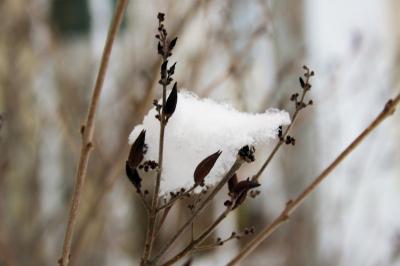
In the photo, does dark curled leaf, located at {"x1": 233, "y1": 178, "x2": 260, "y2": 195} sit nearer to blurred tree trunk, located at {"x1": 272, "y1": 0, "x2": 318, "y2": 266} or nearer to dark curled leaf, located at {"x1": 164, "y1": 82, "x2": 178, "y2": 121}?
dark curled leaf, located at {"x1": 164, "y1": 82, "x2": 178, "y2": 121}

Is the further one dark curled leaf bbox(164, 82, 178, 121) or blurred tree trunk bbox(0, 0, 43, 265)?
blurred tree trunk bbox(0, 0, 43, 265)

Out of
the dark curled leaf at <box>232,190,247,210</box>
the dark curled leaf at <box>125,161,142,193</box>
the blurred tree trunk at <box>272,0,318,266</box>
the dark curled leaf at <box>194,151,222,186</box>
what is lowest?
the dark curled leaf at <box>232,190,247,210</box>

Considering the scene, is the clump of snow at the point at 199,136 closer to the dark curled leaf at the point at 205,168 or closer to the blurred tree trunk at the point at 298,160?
the dark curled leaf at the point at 205,168

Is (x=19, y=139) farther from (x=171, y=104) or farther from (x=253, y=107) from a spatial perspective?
(x=171, y=104)

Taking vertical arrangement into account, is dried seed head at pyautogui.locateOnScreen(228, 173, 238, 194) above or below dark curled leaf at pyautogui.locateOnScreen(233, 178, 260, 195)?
above

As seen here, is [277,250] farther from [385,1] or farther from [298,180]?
[385,1]

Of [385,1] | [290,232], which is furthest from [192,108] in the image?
[385,1]

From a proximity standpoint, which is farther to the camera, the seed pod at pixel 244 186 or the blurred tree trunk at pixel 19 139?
the blurred tree trunk at pixel 19 139

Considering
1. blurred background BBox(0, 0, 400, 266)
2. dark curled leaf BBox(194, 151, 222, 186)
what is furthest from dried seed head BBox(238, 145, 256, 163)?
blurred background BBox(0, 0, 400, 266)

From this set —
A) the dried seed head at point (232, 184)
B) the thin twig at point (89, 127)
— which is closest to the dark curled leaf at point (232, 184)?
the dried seed head at point (232, 184)
